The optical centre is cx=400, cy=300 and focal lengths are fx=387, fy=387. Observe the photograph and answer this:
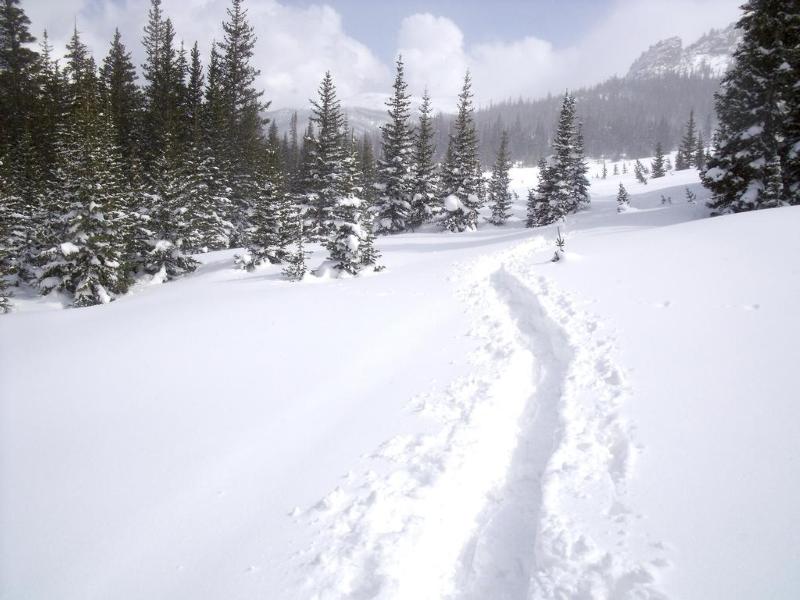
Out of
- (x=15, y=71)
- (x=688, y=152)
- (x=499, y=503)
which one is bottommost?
(x=499, y=503)

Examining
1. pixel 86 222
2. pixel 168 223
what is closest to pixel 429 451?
pixel 86 222

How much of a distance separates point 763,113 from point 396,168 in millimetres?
21241

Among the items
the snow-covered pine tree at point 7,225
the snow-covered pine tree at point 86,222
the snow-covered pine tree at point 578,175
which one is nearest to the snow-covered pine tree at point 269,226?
the snow-covered pine tree at point 86,222

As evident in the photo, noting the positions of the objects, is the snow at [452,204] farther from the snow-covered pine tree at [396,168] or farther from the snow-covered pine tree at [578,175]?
the snow-covered pine tree at [578,175]

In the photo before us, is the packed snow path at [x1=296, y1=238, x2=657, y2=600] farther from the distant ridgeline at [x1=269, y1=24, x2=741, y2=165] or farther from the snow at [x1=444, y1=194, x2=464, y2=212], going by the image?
the distant ridgeline at [x1=269, y1=24, x2=741, y2=165]

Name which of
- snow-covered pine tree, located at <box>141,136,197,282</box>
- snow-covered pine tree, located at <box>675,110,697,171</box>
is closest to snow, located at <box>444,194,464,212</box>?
snow-covered pine tree, located at <box>141,136,197,282</box>

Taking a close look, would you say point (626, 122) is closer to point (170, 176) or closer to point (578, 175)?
point (578, 175)

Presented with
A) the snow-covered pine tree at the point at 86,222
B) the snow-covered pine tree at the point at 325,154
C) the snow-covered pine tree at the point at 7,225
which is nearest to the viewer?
the snow-covered pine tree at the point at 86,222

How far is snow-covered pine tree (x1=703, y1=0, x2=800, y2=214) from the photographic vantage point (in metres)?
17.1

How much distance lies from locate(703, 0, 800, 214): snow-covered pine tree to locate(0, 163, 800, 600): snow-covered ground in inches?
432

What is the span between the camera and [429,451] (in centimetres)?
507

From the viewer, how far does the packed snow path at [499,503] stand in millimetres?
3369

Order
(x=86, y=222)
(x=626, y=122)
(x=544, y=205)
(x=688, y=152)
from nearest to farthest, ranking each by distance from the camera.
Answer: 1. (x=86, y=222)
2. (x=544, y=205)
3. (x=688, y=152)
4. (x=626, y=122)

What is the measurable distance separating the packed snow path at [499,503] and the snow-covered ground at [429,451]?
2cm
